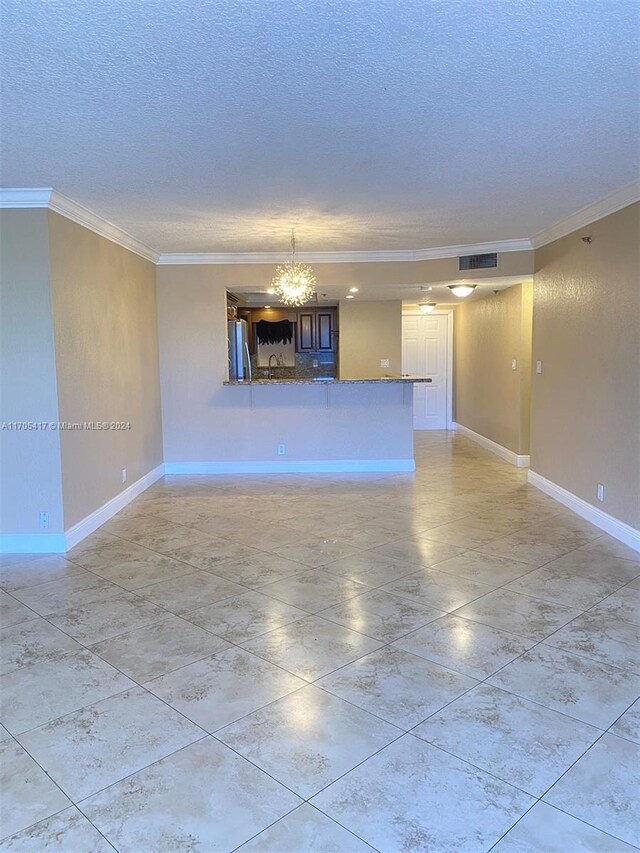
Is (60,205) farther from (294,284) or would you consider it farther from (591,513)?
(591,513)

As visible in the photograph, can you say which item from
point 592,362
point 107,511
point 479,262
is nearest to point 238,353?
point 107,511

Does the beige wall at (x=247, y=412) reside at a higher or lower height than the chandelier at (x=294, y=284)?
lower

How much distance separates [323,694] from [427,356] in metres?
8.42

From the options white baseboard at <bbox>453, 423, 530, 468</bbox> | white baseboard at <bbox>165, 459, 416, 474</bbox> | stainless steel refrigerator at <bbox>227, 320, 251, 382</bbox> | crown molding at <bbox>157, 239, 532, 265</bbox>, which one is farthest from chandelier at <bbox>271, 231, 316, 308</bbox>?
white baseboard at <bbox>453, 423, 530, 468</bbox>

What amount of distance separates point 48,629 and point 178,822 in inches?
62.2

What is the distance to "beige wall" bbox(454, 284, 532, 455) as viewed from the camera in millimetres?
6754

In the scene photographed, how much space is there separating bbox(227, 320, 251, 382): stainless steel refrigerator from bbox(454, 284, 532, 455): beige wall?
322 centimetres

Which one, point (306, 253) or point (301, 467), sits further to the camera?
point (301, 467)

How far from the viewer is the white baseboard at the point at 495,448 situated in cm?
696

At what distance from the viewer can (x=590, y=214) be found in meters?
4.42

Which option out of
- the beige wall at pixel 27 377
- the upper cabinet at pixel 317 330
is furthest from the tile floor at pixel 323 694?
the upper cabinet at pixel 317 330

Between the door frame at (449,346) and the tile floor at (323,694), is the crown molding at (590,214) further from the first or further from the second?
the door frame at (449,346)

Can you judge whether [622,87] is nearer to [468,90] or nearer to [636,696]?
[468,90]

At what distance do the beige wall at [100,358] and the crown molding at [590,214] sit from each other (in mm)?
3811
